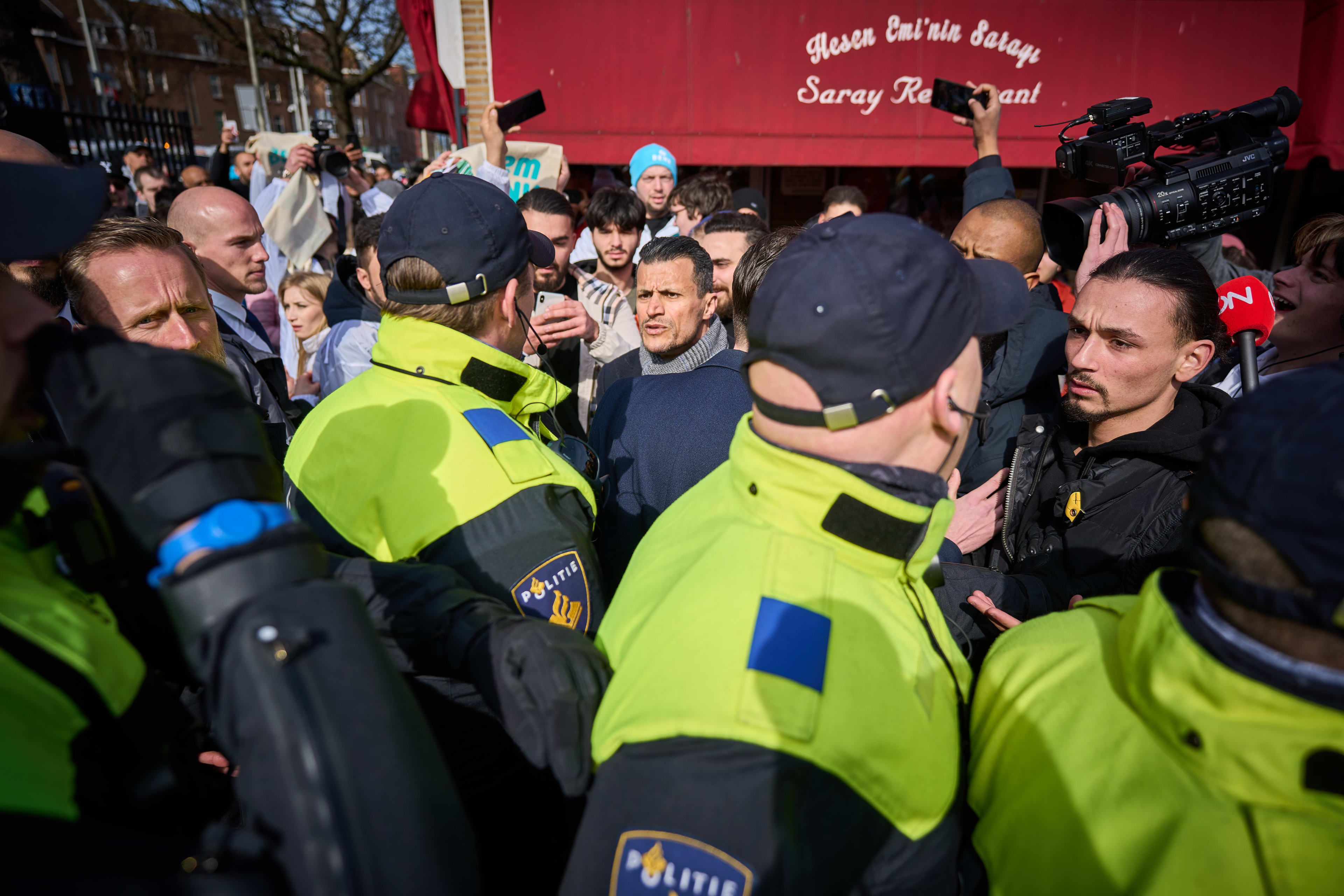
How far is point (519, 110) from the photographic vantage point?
4641 mm

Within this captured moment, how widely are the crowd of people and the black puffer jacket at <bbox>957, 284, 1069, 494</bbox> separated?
1.87ft

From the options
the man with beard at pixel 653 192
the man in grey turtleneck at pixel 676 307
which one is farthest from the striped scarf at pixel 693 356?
Result: the man with beard at pixel 653 192

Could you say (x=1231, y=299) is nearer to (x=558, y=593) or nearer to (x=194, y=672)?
(x=558, y=593)

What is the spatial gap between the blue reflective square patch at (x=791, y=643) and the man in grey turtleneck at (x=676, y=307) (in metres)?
2.09

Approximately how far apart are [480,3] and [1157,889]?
8.88 meters

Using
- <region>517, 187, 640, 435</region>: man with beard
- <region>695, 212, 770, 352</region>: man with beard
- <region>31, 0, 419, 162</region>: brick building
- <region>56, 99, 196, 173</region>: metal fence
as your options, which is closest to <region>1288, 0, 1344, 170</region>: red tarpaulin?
<region>695, 212, 770, 352</region>: man with beard

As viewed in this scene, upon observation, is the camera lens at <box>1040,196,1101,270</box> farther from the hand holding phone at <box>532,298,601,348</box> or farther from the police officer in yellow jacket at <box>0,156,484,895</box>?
the police officer in yellow jacket at <box>0,156,484,895</box>

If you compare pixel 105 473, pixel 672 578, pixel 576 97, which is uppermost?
pixel 576 97

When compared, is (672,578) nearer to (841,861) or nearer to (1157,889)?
(841,861)

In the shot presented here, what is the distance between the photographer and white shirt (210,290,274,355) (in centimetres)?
Result: 332

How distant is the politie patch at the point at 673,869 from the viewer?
89 cm

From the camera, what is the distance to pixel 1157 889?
0.85 metres

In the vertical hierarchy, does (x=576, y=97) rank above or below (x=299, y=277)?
above

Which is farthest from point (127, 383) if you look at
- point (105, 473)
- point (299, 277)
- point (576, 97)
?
point (576, 97)
